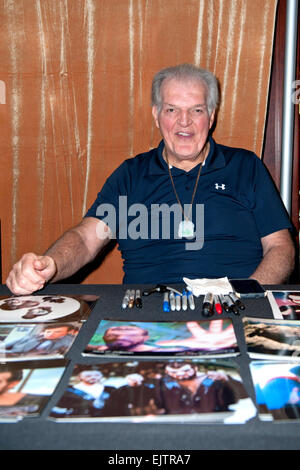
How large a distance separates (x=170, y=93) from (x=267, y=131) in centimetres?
62

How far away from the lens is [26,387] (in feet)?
1.91

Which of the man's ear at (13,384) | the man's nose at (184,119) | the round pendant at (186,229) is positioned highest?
the man's nose at (184,119)

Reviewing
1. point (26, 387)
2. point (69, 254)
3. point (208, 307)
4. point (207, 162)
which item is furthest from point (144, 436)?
point (207, 162)

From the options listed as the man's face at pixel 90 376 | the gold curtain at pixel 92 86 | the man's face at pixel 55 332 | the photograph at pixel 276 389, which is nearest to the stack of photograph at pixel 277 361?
the photograph at pixel 276 389

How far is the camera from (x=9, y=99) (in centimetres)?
193

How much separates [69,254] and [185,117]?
67 cm

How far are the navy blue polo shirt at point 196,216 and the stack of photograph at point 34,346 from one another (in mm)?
553

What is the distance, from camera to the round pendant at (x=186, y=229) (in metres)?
1.46

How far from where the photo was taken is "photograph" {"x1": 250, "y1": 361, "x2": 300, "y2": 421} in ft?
1.68

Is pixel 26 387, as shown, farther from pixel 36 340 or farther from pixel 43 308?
pixel 43 308

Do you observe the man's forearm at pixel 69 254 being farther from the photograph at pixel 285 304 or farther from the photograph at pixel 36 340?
the photograph at pixel 285 304

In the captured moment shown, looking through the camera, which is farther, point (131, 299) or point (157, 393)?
point (131, 299)

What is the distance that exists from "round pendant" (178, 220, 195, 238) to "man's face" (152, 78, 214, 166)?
28 cm

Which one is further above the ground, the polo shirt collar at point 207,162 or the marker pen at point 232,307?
the polo shirt collar at point 207,162
